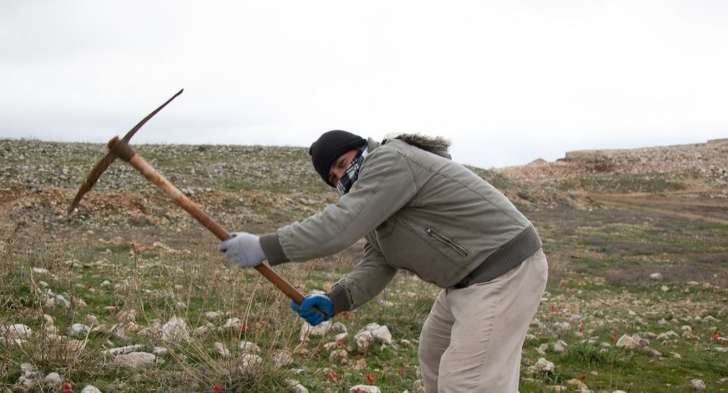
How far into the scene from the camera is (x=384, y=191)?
243 cm

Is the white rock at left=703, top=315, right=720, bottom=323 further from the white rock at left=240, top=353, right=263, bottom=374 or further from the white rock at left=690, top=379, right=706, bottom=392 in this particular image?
the white rock at left=240, top=353, right=263, bottom=374

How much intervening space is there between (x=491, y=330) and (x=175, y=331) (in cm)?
186

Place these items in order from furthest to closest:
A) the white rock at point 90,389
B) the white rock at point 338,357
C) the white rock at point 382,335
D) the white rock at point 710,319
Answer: the white rock at point 710,319
the white rock at point 382,335
the white rock at point 338,357
the white rock at point 90,389

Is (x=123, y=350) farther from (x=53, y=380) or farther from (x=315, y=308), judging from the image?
Result: (x=315, y=308)

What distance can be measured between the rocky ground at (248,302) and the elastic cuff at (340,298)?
34 cm

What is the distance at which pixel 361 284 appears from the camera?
10.3 feet

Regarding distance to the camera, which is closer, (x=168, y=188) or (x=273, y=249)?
(x=273, y=249)

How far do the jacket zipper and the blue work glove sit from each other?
2.53 feet

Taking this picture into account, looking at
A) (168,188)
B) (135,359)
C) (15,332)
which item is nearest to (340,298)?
(168,188)

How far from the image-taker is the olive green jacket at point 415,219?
241 cm

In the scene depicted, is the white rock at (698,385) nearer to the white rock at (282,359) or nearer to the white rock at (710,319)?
the white rock at (710,319)

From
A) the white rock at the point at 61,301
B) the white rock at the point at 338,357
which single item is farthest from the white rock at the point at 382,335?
the white rock at the point at 61,301

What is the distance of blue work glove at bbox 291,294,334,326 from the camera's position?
304cm

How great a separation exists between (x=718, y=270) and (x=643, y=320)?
17.9ft
